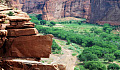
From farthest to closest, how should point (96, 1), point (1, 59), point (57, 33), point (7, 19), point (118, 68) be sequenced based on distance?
point (96, 1)
point (57, 33)
point (118, 68)
point (7, 19)
point (1, 59)

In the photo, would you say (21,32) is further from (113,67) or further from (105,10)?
(105,10)

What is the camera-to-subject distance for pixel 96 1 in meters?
134

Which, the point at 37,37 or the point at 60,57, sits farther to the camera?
the point at 60,57

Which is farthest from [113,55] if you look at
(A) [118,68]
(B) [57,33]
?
(B) [57,33]

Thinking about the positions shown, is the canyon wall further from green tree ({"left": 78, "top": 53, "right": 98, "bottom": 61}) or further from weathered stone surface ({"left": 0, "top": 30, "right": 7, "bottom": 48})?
weathered stone surface ({"left": 0, "top": 30, "right": 7, "bottom": 48})

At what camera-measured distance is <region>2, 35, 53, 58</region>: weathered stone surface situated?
52.2ft

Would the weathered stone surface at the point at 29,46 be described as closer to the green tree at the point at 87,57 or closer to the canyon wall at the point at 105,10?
the green tree at the point at 87,57

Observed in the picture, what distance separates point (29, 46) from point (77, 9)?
443ft

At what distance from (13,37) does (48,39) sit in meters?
2.87

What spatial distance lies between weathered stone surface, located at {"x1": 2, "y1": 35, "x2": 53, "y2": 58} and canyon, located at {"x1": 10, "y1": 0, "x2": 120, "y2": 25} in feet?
349

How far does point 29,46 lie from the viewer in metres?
16.0

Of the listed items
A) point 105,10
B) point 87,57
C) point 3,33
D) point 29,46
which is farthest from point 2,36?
point 105,10

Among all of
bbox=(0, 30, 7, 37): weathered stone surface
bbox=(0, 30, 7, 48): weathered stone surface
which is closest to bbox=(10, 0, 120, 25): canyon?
bbox=(0, 30, 7, 48): weathered stone surface

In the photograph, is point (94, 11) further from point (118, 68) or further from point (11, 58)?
point (11, 58)
